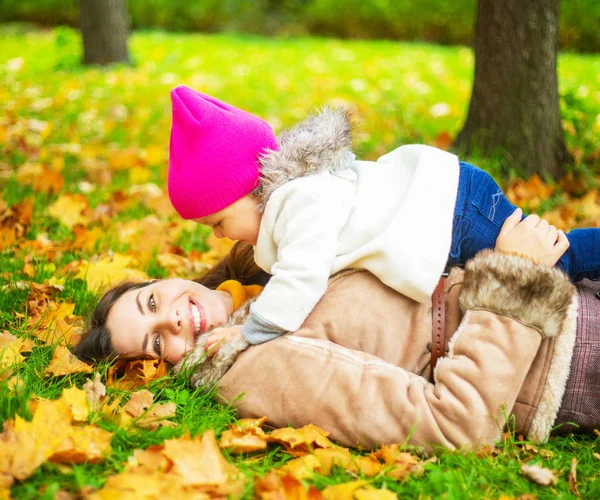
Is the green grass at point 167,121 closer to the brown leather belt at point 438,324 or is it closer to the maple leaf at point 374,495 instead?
the maple leaf at point 374,495

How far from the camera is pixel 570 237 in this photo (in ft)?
7.64

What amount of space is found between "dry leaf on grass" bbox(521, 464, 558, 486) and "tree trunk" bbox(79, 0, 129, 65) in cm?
780

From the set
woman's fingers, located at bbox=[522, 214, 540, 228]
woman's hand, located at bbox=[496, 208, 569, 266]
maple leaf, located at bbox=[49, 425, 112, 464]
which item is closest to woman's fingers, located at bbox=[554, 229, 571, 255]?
woman's hand, located at bbox=[496, 208, 569, 266]

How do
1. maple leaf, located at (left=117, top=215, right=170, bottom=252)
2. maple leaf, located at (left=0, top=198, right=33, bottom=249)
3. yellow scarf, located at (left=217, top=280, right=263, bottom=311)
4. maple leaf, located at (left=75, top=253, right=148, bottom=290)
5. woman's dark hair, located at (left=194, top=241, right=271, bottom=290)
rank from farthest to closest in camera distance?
1. maple leaf, located at (left=117, top=215, right=170, bottom=252)
2. maple leaf, located at (left=0, top=198, right=33, bottom=249)
3. maple leaf, located at (left=75, top=253, right=148, bottom=290)
4. woman's dark hair, located at (left=194, top=241, right=271, bottom=290)
5. yellow scarf, located at (left=217, top=280, right=263, bottom=311)

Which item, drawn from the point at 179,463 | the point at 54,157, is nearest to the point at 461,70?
the point at 54,157

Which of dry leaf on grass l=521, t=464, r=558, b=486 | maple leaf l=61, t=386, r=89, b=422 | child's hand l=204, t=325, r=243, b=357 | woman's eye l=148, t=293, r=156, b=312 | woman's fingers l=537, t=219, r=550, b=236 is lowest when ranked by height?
dry leaf on grass l=521, t=464, r=558, b=486

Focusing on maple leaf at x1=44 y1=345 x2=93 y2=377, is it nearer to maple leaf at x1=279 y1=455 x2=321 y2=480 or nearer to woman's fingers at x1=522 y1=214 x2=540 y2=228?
maple leaf at x1=279 y1=455 x2=321 y2=480

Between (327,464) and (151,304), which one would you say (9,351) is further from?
(327,464)

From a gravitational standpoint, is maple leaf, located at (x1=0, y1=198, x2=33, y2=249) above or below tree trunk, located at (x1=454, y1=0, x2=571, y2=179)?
below

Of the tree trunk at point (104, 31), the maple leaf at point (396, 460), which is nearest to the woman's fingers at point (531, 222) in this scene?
the maple leaf at point (396, 460)

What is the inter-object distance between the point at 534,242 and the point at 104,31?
7.40 metres

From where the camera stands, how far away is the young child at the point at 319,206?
2.09 metres

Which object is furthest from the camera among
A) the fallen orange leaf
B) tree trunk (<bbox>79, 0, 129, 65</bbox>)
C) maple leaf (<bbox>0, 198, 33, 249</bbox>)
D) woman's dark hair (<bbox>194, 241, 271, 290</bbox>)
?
tree trunk (<bbox>79, 0, 129, 65</bbox>)

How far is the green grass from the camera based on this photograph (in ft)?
5.98
